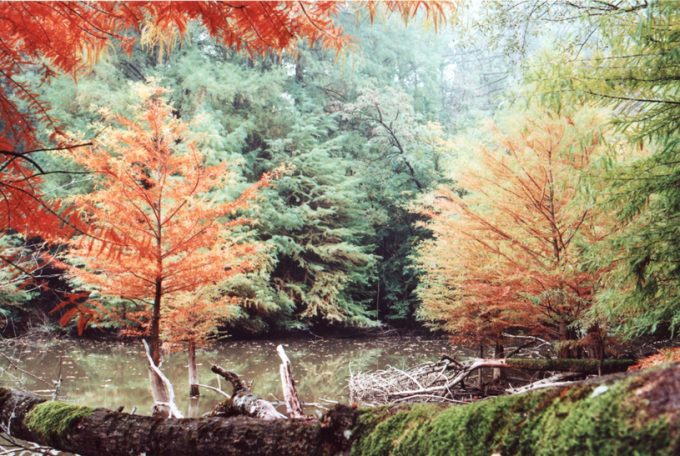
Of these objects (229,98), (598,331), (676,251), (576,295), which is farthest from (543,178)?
(229,98)

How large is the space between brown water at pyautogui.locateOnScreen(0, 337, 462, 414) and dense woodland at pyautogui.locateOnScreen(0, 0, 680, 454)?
98 centimetres

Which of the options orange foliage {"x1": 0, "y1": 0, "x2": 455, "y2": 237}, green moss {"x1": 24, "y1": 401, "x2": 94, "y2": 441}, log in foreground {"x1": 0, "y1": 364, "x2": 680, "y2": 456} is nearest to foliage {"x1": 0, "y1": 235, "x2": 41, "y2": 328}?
orange foliage {"x1": 0, "y1": 0, "x2": 455, "y2": 237}

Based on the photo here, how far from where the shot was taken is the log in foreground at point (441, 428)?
2.38 ft

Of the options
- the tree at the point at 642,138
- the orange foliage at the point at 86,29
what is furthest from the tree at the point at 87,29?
the tree at the point at 642,138

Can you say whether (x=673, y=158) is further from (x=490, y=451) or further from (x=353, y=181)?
(x=353, y=181)

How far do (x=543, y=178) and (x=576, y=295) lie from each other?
174 centimetres

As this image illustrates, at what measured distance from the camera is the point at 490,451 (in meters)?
0.91

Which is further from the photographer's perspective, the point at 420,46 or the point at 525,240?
the point at 420,46

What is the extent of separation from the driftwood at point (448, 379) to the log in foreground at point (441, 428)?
4.45 m

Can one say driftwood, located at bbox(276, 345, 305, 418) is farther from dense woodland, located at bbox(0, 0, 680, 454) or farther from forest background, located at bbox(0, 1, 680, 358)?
forest background, located at bbox(0, 1, 680, 358)

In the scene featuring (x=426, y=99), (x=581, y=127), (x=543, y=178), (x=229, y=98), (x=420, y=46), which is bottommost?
(x=543, y=178)

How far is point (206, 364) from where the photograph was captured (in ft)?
40.1

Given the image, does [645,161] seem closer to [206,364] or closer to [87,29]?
[87,29]

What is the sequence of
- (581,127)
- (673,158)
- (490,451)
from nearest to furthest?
(490,451)
(673,158)
(581,127)
